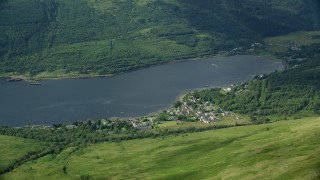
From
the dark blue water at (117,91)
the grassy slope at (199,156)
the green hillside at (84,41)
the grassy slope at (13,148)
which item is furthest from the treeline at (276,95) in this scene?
the grassy slope at (13,148)

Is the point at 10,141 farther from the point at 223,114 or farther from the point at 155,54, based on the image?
the point at 155,54

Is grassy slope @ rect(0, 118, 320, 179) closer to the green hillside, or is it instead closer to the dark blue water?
the dark blue water

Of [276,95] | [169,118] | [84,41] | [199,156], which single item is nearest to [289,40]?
[276,95]

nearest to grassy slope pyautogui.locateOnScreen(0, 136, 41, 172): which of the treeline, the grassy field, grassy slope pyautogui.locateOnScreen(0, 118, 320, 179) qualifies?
grassy slope pyautogui.locateOnScreen(0, 118, 320, 179)

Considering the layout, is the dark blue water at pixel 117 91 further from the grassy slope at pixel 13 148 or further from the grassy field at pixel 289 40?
the grassy field at pixel 289 40

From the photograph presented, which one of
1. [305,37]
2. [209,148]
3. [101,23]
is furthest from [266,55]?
[209,148]

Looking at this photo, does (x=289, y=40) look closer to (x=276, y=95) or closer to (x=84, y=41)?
(x=276, y=95)
